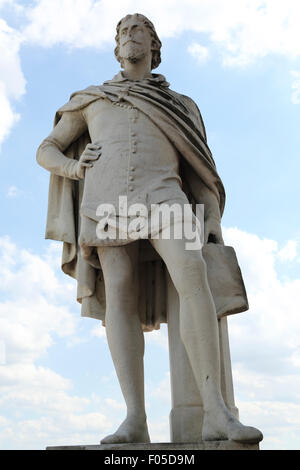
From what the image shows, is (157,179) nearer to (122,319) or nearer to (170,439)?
(122,319)

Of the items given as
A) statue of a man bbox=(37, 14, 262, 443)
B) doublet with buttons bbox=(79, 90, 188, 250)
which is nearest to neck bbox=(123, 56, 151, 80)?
statue of a man bbox=(37, 14, 262, 443)

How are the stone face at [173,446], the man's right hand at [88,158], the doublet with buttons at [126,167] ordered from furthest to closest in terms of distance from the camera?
the man's right hand at [88,158] → the doublet with buttons at [126,167] → the stone face at [173,446]

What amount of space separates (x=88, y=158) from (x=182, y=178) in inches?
42.1

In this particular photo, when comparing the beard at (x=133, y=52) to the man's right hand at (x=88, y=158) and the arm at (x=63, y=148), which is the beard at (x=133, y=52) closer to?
the arm at (x=63, y=148)

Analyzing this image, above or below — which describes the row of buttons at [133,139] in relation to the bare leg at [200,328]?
above

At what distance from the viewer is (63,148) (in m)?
7.15

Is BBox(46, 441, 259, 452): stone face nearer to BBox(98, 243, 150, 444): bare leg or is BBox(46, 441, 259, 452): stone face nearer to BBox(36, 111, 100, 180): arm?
BBox(98, 243, 150, 444): bare leg

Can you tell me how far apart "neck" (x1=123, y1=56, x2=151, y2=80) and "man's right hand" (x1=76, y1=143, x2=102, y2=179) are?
3.66ft

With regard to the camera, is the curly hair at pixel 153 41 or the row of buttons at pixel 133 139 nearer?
the row of buttons at pixel 133 139

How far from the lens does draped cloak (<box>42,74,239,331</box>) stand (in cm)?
659

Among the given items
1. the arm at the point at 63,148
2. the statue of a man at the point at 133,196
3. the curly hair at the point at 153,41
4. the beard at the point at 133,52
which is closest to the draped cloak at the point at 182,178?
the statue of a man at the point at 133,196

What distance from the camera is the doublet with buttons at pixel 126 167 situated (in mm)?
6180

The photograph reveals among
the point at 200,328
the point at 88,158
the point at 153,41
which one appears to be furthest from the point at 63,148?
the point at 200,328
